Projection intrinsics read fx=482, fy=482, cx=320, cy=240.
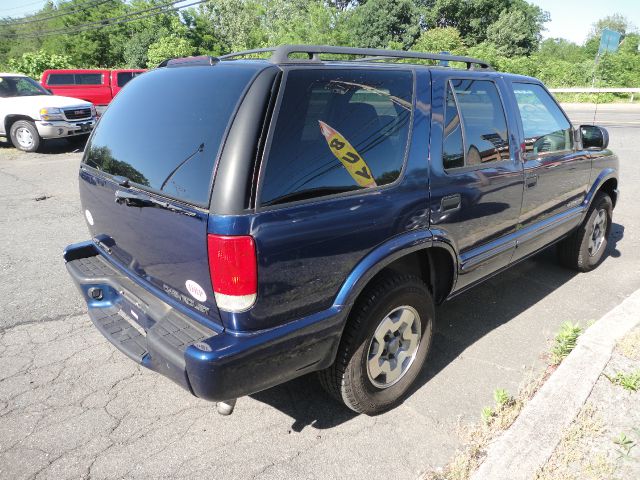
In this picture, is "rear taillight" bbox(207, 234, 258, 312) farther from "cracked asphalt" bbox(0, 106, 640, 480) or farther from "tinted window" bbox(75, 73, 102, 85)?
"tinted window" bbox(75, 73, 102, 85)

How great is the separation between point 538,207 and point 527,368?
4.13ft

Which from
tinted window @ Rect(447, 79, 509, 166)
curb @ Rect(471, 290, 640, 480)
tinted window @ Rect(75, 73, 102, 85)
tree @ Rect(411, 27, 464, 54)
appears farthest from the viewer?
tree @ Rect(411, 27, 464, 54)

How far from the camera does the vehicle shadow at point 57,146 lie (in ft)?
38.3

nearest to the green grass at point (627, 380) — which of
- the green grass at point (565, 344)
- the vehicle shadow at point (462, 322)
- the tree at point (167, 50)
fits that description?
the green grass at point (565, 344)

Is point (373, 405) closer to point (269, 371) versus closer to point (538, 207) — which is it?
point (269, 371)

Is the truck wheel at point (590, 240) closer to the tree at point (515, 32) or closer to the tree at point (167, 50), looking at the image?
the tree at point (167, 50)

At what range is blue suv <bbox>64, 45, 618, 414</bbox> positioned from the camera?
2033 mm

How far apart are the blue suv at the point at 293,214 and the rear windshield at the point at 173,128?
1 centimetres

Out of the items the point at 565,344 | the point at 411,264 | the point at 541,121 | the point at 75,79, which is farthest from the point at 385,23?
the point at 411,264

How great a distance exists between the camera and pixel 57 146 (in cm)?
1233

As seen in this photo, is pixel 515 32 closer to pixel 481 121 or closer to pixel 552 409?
pixel 481 121

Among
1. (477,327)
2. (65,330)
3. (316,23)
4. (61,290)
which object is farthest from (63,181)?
(316,23)

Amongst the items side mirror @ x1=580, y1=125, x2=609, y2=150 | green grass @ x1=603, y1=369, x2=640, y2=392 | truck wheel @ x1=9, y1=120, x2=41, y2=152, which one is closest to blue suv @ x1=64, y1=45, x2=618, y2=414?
green grass @ x1=603, y1=369, x2=640, y2=392

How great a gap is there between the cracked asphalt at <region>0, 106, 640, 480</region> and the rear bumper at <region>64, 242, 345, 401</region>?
0.49 metres
